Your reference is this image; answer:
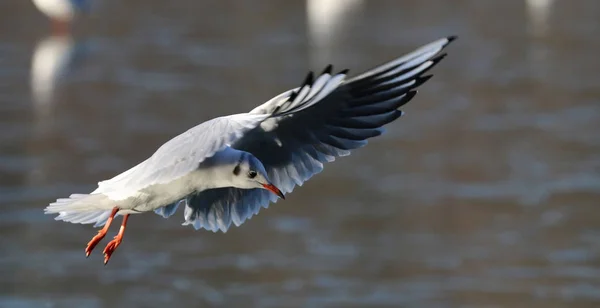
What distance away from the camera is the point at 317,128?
4738 mm

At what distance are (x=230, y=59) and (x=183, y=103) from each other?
9.82 feet

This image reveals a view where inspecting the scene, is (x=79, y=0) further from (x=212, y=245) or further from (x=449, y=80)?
(x=212, y=245)

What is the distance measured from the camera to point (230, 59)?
1825cm

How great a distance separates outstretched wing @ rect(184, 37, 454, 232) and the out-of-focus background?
4.43 meters

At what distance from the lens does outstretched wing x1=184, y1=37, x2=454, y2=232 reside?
437cm

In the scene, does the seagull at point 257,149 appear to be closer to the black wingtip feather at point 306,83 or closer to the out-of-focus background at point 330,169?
the black wingtip feather at point 306,83

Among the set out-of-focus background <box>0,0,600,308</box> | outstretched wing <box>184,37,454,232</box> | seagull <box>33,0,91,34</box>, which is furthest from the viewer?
seagull <box>33,0,91,34</box>

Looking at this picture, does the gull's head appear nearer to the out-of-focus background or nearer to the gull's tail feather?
the gull's tail feather

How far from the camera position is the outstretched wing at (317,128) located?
172 inches

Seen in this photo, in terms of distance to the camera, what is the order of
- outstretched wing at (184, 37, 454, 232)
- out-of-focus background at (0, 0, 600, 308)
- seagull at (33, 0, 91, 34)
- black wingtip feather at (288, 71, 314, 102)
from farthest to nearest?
seagull at (33, 0, 91, 34)
out-of-focus background at (0, 0, 600, 308)
outstretched wing at (184, 37, 454, 232)
black wingtip feather at (288, 71, 314, 102)

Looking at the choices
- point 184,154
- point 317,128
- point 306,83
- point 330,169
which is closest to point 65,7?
point 330,169

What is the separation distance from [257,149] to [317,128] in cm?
26

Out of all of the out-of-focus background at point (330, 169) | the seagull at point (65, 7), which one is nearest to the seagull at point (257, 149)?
the out-of-focus background at point (330, 169)

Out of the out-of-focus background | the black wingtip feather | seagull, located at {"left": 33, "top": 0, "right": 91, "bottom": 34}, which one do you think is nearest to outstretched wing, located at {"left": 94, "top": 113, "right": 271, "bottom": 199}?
the black wingtip feather
